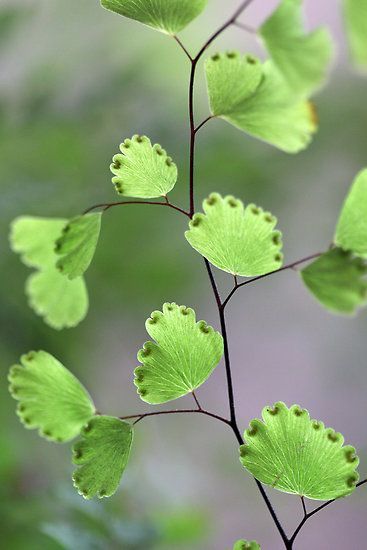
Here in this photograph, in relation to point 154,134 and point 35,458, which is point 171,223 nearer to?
point 154,134

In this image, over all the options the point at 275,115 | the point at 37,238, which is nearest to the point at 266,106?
the point at 275,115

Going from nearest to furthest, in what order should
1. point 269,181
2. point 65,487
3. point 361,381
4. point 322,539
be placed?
1. point 65,487
2. point 269,181
3. point 361,381
4. point 322,539

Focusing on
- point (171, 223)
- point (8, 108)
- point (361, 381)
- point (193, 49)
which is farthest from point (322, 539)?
point (8, 108)

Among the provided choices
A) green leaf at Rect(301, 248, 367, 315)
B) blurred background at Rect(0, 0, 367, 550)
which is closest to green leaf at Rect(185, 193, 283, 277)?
green leaf at Rect(301, 248, 367, 315)

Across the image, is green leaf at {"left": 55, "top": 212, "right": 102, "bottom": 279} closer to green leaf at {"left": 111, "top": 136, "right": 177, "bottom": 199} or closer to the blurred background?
green leaf at {"left": 111, "top": 136, "right": 177, "bottom": 199}

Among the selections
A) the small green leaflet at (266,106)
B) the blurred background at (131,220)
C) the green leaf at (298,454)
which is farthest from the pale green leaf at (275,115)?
the blurred background at (131,220)

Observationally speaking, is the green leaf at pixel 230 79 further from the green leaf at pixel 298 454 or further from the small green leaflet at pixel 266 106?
the green leaf at pixel 298 454

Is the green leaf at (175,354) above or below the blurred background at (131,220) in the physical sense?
above
